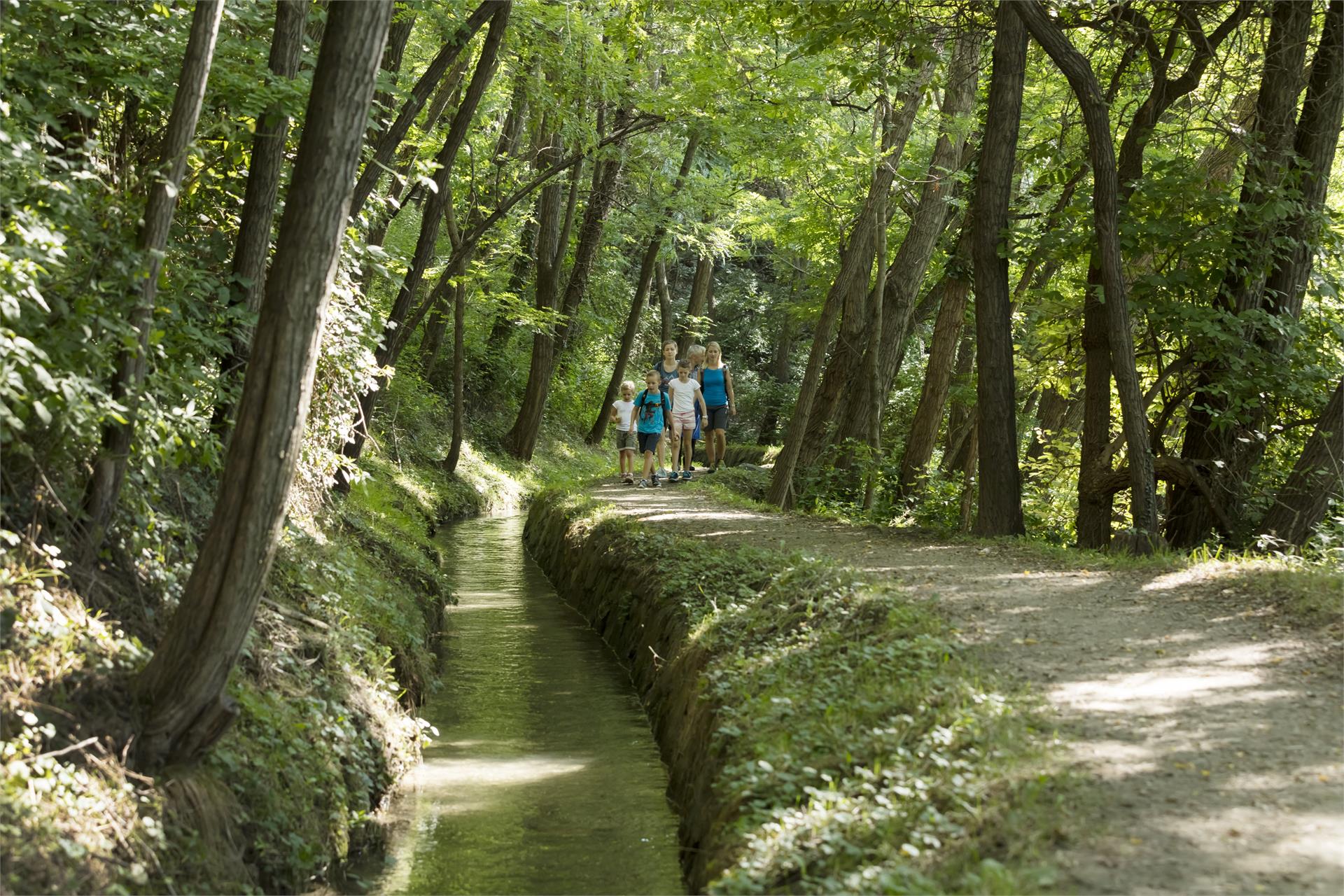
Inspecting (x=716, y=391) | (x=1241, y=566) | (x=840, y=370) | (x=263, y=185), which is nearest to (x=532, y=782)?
(x=263, y=185)

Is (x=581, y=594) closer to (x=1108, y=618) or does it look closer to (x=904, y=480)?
(x=904, y=480)

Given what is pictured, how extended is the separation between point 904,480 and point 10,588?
44.3ft

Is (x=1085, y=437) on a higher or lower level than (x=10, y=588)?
higher

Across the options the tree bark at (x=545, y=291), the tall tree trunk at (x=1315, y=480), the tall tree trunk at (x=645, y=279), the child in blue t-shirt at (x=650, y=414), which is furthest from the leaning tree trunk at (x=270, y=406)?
the tree bark at (x=545, y=291)

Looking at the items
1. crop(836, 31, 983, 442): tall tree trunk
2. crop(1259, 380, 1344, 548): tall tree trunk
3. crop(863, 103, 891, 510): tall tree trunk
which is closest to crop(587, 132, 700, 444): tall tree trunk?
crop(836, 31, 983, 442): tall tree trunk

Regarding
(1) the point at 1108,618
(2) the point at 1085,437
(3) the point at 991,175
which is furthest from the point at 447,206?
(1) the point at 1108,618

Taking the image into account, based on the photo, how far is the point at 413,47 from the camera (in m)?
19.3

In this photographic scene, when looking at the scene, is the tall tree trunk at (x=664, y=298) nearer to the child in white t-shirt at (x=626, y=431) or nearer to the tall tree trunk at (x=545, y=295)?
the tall tree trunk at (x=545, y=295)

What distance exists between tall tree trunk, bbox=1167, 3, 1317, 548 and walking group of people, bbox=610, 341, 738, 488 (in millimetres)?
7072

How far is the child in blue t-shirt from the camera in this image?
16.8m

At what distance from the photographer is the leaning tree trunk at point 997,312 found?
1200 cm

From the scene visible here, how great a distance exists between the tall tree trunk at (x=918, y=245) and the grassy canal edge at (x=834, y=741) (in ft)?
27.8

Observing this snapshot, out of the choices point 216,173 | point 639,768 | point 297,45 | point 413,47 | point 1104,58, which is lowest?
point 639,768

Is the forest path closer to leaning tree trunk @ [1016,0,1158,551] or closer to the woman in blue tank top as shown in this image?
leaning tree trunk @ [1016,0,1158,551]
